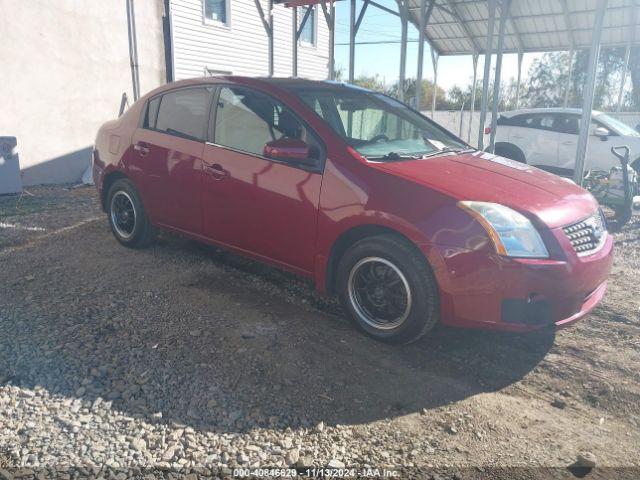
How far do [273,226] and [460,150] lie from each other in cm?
176

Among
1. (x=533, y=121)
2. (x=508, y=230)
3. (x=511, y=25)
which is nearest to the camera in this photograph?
(x=508, y=230)

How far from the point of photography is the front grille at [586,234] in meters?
3.20

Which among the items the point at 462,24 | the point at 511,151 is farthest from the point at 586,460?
the point at 462,24

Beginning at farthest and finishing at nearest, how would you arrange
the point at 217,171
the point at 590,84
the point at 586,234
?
the point at 590,84
the point at 217,171
the point at 586,234

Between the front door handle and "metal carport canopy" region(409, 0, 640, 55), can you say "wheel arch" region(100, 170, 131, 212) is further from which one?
"metal carport canopy" region(409, 0, 640, 55)

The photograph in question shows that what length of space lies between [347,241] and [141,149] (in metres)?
2.47

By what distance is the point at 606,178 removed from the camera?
25.5ft

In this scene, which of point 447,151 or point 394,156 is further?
point 447,151

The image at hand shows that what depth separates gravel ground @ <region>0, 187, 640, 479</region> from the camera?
7.92 ft

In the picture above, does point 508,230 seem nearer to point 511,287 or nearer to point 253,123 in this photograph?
point 511,287

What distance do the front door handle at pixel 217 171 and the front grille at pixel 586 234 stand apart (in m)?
2.54

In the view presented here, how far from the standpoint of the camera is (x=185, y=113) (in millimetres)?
4680

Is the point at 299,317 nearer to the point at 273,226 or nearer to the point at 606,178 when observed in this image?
the point at 273,226

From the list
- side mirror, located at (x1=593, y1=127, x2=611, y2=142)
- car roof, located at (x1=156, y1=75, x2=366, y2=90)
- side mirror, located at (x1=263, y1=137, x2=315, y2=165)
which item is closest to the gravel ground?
side mirror, located at (x1=263, y1=137, x2=315, y2=165)
